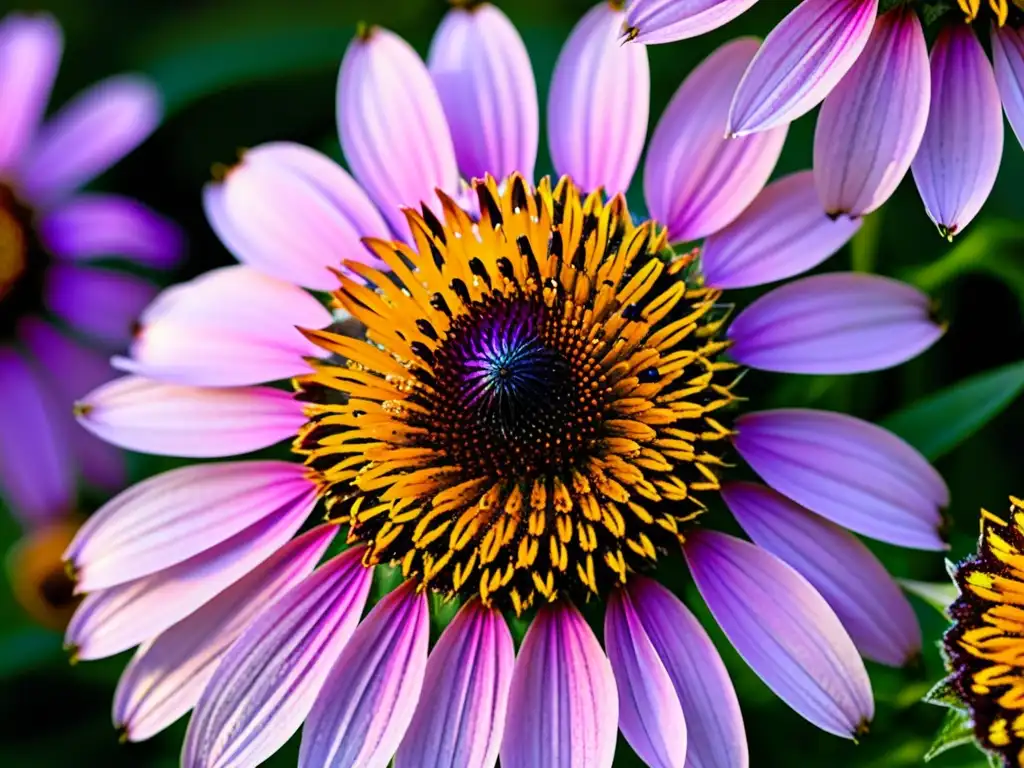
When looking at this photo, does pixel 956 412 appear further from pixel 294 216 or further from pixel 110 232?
pixel 110 232

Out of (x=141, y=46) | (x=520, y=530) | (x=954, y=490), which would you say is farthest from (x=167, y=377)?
(x=141, y=46)

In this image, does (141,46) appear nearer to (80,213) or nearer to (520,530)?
(80,213)

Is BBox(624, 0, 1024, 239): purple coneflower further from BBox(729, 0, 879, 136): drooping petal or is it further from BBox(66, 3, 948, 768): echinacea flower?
BBox(66, 3, 948, 768): echinacea flower

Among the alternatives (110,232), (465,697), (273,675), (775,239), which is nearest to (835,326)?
(775,239)

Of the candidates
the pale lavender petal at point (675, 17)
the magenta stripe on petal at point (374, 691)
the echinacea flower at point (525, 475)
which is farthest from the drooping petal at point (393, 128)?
the magenta stripe on petal at point (374, 691)

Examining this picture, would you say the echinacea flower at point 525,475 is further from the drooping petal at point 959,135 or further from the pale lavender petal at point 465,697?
the drooping petal at point 959,135

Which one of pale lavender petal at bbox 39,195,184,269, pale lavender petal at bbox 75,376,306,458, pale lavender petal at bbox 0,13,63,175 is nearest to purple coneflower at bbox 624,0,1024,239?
pale lavender petal at bbox 75,376,306,458
